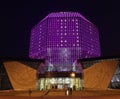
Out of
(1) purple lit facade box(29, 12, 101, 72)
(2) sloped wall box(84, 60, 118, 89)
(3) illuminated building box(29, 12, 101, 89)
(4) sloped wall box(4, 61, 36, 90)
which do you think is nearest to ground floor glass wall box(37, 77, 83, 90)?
(2) sloped wall box(84, 60, 118, 89)

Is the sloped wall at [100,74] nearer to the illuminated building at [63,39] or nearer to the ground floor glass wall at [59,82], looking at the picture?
the ground floor glass wall at [59,82]

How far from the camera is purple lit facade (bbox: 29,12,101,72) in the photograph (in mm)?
125000

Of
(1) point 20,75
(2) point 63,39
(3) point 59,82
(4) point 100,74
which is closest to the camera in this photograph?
(4) point 100,74

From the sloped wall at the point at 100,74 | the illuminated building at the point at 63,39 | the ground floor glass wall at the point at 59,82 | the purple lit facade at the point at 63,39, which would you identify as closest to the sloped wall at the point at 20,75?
the ground floor glass wall at the point at 59,82

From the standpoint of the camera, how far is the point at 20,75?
2879 inches

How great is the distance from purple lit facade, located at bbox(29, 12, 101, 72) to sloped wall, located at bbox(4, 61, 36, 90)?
162ft

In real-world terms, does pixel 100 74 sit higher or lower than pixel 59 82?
higher

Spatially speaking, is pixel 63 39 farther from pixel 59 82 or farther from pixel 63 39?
pixel 59 82

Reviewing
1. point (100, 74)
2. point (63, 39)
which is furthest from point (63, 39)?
point (100, 74)

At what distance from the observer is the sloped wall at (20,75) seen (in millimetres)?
72188

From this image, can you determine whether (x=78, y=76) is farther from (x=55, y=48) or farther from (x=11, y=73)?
(x=55, y=48)

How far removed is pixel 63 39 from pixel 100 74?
193 ft

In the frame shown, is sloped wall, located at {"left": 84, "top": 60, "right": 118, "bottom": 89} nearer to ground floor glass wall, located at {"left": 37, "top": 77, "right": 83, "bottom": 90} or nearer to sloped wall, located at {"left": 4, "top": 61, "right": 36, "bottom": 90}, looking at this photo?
ground floor glass wall, located at {"left": 37, "top": 77, "right": 83, "bottom": 90}

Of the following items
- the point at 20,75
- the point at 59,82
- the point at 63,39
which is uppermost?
the point at 63,39
